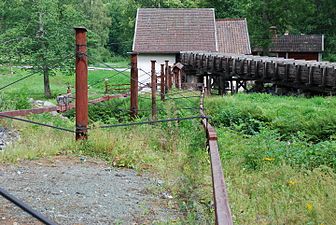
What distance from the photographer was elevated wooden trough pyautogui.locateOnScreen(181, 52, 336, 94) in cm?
2241

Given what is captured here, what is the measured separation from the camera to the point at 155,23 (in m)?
39.5

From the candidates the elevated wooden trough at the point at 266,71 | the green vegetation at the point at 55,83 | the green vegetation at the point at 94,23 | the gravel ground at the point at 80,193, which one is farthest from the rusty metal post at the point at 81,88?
the green vegetation at the point at 55,83

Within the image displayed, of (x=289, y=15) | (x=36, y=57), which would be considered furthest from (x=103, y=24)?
(x=36, y=57)

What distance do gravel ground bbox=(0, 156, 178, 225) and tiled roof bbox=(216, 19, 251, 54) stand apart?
1362 inches

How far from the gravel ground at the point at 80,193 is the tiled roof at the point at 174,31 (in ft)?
104

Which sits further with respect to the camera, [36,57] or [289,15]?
[289,15]

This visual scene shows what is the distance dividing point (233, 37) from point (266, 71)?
51.3ft

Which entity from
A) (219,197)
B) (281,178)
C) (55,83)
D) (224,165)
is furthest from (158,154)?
(55,83)

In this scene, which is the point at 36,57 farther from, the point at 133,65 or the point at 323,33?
the point at 323,33

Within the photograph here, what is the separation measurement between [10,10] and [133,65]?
29808 mm

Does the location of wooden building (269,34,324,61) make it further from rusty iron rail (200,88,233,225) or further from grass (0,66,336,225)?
rusty iron rail (200,88,233,225)

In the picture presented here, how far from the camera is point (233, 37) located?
40.9 m

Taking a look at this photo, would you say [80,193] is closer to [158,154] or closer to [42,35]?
[158,154]

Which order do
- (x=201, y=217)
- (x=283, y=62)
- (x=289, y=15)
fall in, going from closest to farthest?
(x=201, y=217) → (x=283, y=62) → (x=289, y=15)
